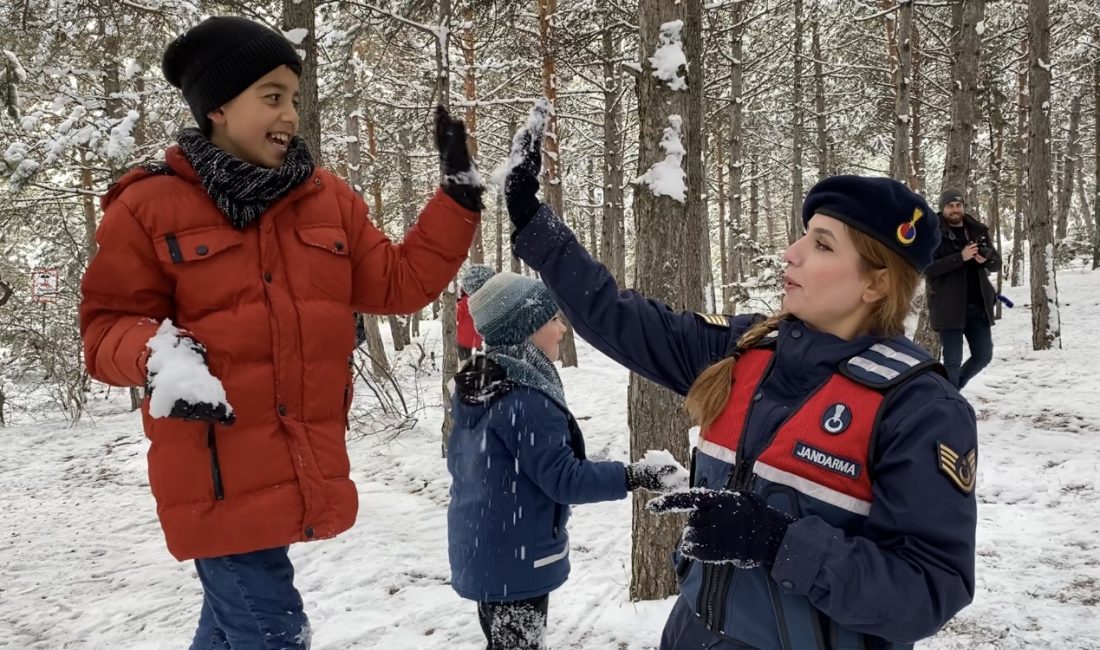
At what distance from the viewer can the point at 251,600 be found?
1.86m

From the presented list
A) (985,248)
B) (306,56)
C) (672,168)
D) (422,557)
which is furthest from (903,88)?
(422,557)

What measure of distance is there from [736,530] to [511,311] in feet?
5.02

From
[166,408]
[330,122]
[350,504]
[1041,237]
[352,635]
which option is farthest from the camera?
[330,122]

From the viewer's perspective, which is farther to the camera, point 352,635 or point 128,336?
point 352,635

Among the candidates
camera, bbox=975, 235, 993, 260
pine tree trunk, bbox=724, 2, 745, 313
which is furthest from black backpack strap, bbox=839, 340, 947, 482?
pine tree trunk, bbox=724, 2, 745, 313

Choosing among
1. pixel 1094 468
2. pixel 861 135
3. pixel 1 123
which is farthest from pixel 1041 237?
pixel 1 123

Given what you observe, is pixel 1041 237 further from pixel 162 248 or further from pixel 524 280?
pixel 162 248

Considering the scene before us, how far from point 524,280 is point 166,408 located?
151 centimetres

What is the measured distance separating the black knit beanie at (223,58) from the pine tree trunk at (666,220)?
2.31 meters

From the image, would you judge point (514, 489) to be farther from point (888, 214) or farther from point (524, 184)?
point (888, 214)

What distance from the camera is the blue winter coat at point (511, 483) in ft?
8.25

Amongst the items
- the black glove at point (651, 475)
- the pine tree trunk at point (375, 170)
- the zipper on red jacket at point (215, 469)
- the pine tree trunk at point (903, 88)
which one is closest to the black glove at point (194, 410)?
the zipper on red jacket at point (215, 469)

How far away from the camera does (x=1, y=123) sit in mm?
5953

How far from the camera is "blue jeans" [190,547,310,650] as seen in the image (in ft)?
6.07
